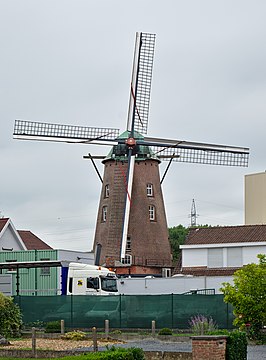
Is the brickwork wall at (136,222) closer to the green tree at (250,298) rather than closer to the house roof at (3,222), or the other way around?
the house roof at (3,222)

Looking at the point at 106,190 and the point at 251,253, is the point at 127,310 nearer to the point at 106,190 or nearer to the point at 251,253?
the point at 251,253

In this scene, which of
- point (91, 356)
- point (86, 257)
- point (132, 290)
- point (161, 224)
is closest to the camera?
point (91, 356)

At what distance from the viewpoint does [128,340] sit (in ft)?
126

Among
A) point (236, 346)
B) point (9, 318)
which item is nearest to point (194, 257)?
point (9, 318)

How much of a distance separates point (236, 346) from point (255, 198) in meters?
58.4

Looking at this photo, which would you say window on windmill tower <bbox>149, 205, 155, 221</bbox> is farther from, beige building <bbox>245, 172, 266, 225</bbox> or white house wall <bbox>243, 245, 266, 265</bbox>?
beige building <bbox>245, 172, 266, 225</bbox>

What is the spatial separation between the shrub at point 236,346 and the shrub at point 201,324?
10.6 meters

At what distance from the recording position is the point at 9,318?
4022cm

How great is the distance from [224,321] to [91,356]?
2214cm

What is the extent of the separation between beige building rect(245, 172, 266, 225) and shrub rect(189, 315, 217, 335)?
1511 inches

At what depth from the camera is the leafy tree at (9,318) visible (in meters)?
39.9

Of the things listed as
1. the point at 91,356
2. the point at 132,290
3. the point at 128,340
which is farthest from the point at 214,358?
the point at 132,290

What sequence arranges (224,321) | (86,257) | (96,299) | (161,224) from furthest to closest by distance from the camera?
(161,224) < (86,257) < (96,299) < (224,321)

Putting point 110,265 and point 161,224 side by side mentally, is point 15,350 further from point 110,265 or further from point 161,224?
point 161,224
